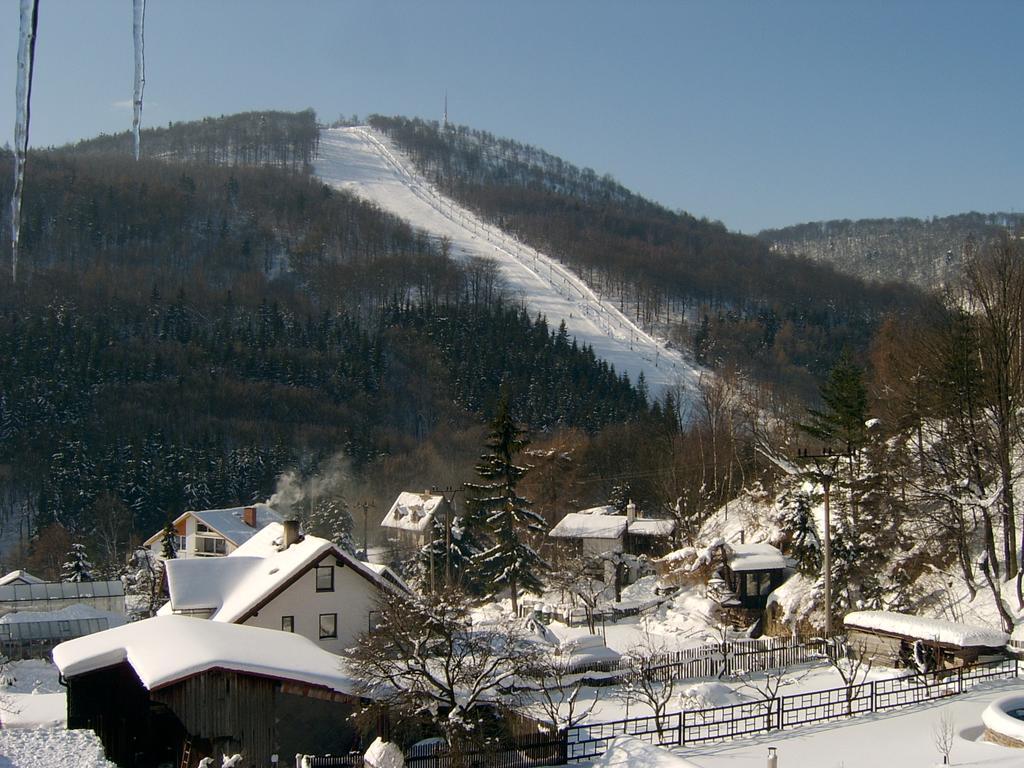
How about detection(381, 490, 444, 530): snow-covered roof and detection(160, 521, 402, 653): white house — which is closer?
detection(160, 521, 402, 653): white house

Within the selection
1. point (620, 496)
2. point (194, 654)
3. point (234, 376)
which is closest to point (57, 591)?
point (194, 654)

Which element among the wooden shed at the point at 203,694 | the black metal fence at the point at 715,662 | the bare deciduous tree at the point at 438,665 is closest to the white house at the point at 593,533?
the black metal fence at the point at 715,662

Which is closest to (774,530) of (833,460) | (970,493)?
(833,460)

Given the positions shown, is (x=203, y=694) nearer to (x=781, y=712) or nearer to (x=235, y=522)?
(x=781, y=712)

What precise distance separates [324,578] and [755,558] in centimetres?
2029

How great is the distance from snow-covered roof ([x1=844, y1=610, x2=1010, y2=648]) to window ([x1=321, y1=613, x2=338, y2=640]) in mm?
16140

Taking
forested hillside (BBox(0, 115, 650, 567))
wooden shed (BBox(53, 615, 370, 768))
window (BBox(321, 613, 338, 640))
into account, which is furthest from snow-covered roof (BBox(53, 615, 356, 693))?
forested hillside (BBox(0, 115, 650, 567))

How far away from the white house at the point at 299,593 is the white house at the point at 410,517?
33126 mm

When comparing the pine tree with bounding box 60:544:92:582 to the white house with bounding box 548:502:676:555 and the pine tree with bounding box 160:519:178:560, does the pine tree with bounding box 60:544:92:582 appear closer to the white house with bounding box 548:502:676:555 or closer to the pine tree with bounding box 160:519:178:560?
the pine tree with bounding box 160:519:178:560

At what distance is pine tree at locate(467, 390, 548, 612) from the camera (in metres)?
42.2

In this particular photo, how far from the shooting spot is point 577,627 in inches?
1636

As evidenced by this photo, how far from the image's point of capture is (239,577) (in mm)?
32250

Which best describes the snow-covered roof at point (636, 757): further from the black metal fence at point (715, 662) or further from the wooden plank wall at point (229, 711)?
the black metal fence at point (715, 662)

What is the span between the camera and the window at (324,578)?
29578 mm
